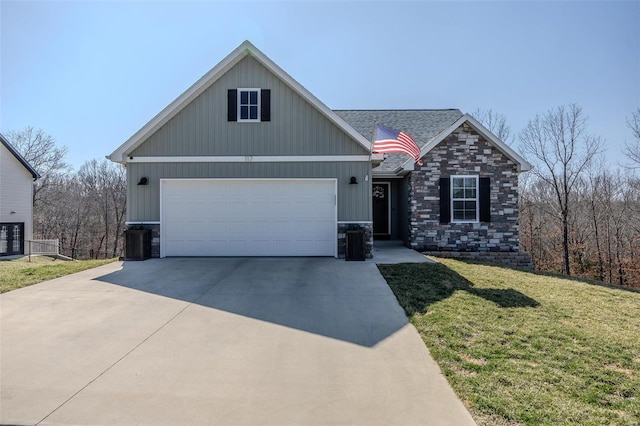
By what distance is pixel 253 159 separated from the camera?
9625 mm

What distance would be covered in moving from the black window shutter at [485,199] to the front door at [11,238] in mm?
24083

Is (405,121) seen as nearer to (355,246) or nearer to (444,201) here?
(444,201)

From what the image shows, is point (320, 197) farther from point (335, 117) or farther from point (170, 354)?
point (170, 354)

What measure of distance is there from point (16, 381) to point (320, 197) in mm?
7414

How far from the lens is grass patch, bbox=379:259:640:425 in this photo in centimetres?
278

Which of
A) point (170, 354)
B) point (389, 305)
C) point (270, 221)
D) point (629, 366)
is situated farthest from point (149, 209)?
point (629, 366)

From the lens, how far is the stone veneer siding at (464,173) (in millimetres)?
11586

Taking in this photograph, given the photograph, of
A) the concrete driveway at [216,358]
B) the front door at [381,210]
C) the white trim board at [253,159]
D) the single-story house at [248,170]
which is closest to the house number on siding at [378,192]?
the front door at [381,210]

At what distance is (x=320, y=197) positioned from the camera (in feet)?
31.9

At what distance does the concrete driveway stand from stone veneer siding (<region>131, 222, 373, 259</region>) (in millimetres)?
2910

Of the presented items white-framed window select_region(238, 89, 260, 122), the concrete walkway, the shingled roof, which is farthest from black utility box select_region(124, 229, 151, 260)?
the shingled roof

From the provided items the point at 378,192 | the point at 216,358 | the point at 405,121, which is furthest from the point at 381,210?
the point at 216,358

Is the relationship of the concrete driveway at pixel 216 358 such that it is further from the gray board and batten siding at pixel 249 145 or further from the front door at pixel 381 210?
the front door at pixel 381 210

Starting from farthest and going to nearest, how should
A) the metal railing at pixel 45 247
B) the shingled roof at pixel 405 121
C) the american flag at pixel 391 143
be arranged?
1. the metal railing at pixel 45 247
2. the shingled roof at pixel 405 121
3. the american flag at pixel 391 143
